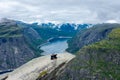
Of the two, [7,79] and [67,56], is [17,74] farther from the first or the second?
[67,56]

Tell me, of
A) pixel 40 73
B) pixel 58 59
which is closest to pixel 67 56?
pixel 58 59

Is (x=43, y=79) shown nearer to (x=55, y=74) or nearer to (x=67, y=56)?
(x=55, y=74)

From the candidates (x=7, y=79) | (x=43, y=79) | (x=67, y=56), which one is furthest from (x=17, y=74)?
(x=67, y=56)

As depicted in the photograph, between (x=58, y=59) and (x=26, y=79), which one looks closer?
(x=26, y=79)

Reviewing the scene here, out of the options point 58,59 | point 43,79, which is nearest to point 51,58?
point 58,59

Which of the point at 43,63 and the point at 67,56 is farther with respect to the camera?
the point at 67,56

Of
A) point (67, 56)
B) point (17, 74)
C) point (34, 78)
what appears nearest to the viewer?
point (34, 78)

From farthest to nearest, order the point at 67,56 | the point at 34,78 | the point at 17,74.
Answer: the point at 67,56, the point at 17,74, the point at 34,78

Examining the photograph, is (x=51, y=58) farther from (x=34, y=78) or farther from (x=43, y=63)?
(x=34, y=78)
